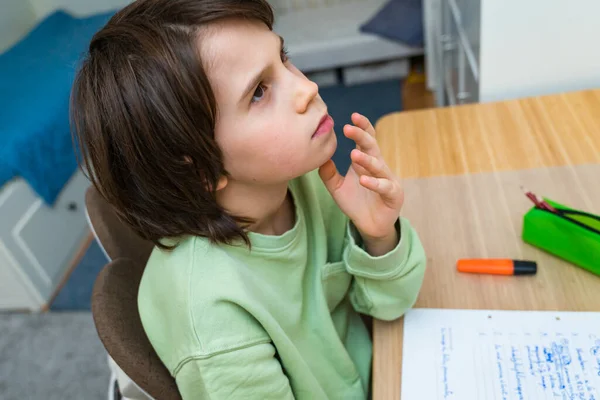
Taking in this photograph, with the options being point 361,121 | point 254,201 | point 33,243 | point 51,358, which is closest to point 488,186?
point 361,121

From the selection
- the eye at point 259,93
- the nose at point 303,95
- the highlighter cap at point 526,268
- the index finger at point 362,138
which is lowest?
the highlighter cap at point 526,268

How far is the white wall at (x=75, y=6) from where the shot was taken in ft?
10.2

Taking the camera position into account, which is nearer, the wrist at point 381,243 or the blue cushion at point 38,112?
the wrist at point 381,243

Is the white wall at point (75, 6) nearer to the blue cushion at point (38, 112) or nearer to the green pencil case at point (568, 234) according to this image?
the blue cushion at point (38, 112)

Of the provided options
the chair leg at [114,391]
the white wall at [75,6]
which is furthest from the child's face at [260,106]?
the white wall at [75,6]

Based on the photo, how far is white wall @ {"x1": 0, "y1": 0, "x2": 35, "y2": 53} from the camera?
278 cm

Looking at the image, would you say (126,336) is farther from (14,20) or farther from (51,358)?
(14,20)

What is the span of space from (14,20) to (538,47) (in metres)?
2.99

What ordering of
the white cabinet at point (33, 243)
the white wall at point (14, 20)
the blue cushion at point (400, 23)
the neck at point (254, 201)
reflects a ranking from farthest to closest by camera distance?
1. the white wall at point (14, 20)
2. the blue cushion at point (400, 23)
3. the white cabinet at point (33, 243)
4. the neck at point (254, 201)

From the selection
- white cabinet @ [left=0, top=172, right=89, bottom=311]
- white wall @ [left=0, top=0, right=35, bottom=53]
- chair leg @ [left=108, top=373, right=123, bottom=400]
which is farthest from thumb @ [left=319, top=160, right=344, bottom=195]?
white wall @ [left=0, top=0, right=35, bottom=53]

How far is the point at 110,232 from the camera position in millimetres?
768

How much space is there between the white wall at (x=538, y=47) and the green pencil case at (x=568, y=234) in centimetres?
40

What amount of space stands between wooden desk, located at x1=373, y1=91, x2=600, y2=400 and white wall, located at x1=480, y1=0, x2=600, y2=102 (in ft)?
0.16

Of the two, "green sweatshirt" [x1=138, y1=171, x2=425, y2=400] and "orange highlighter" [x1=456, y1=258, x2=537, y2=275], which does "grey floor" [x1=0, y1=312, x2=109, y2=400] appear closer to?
"green sweatshirt" [x1=138, y1=171, x2=425, y2=400]
